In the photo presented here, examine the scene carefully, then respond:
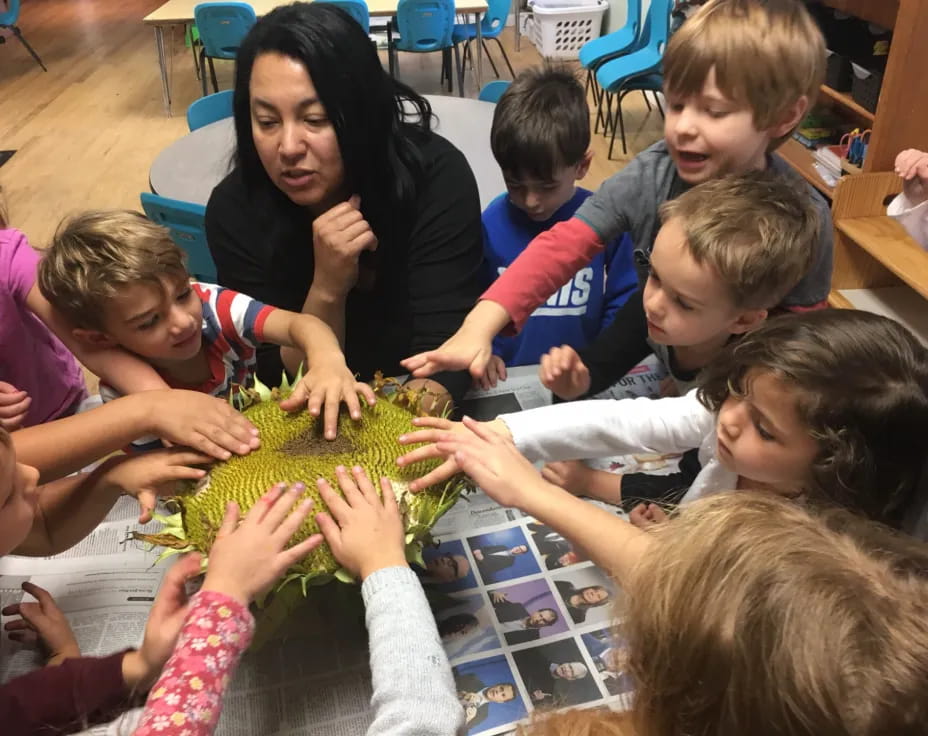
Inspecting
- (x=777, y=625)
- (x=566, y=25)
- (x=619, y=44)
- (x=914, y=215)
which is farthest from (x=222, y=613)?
(x=566, y=25)

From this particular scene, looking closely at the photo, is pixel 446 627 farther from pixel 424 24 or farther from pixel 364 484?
pixel 424 24

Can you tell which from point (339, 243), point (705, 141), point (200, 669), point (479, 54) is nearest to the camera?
point (200, 669)

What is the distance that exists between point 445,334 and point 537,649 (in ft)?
2.18

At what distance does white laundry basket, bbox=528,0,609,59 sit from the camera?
17.8ft

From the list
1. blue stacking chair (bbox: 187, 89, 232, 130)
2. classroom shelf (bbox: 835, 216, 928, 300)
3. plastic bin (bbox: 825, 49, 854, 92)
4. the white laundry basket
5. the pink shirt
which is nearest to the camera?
the pink shirt

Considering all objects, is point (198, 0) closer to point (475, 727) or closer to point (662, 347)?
point (662, 347)

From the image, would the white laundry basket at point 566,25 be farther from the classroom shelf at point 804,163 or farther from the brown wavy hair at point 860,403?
the brown wavy hair at point 860,403

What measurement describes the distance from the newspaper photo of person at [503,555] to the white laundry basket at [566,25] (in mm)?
5112

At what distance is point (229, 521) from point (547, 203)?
109 cm

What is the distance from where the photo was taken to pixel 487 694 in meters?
0.82

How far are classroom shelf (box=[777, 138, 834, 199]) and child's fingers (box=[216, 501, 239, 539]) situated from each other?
2813 mm

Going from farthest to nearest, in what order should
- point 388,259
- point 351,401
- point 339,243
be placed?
1. point 388,259
2. point 339,243
3. point 351,401

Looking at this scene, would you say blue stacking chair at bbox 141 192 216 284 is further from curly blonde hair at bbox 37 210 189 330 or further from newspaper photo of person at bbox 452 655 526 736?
newspaper photo of person at bbox 452 655 526 736

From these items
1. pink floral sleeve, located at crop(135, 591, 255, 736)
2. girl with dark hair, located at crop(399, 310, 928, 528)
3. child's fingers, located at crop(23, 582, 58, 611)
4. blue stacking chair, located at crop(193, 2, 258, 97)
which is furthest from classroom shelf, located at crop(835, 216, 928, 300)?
blue stacking chair, located at crop(193, 2, 258, 97)
